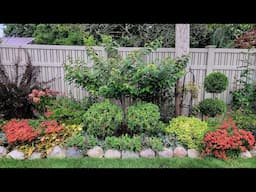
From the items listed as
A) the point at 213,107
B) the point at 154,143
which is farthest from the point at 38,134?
the point at 213,107

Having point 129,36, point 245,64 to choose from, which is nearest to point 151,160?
point 245,64

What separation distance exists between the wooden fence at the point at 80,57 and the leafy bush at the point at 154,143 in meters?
2.04

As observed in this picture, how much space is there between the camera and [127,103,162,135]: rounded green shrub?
13.2 ft

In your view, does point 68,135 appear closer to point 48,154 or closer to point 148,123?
point 48,154

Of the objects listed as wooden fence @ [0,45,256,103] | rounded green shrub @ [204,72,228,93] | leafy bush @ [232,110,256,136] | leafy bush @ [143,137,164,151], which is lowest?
leafy bush @ [143,137,164,151]

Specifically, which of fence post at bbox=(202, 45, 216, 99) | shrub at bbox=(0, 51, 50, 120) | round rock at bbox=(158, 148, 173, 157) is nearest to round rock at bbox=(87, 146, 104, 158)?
round rock at bbox=(158, 148, 173, 157)

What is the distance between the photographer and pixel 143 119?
4035 mm

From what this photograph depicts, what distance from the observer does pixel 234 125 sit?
4.12 m

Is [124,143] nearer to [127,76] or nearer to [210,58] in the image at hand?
[127,76]

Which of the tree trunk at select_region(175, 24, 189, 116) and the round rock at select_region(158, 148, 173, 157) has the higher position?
the tree trunk at select_region(175, 24, 189, 116)

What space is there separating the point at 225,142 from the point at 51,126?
106 inches

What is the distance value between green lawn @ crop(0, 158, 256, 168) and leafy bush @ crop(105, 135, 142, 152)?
22 centimetres

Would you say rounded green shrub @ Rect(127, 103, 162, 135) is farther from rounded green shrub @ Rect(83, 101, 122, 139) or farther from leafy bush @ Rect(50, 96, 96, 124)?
leafy bush @ Rect(50, 96, 96, 124)

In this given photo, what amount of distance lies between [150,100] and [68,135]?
1.69 metres
